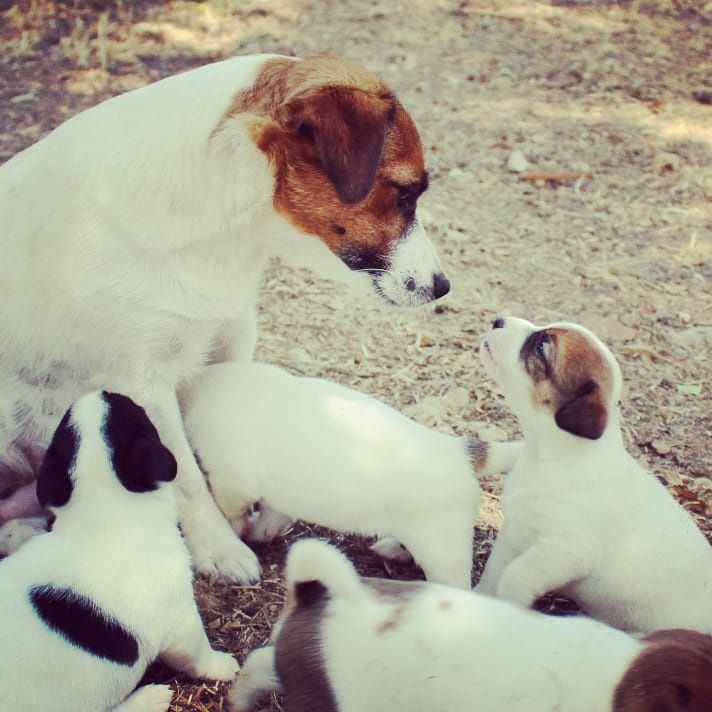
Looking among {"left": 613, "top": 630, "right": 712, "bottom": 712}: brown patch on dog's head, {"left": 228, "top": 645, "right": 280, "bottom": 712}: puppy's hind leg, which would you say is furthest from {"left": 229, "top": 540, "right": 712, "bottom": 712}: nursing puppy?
{"left": 228, "top": 645, "right": 280, "bottom": 712}: puppy's hind leg

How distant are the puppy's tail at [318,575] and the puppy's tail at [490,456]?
799mm

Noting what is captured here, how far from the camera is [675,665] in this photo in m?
2.61

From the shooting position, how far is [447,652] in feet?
8.57

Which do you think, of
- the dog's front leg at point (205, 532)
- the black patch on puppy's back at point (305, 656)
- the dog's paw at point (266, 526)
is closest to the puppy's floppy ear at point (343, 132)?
the dog's front leg at point (205, 532)

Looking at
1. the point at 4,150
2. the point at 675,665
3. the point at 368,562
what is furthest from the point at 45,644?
the point at 4,150

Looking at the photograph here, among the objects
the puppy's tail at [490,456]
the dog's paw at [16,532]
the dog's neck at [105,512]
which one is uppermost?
the dog's neck at [105,512]

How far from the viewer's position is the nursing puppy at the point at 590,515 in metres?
3.21

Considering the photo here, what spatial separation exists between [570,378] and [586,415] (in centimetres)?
18

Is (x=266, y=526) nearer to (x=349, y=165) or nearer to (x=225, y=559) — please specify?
(x=225, y=559)

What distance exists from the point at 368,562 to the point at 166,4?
19.0ft

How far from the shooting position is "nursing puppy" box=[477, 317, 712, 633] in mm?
3211

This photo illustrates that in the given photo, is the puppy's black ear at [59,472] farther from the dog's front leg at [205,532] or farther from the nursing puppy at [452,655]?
the nursing puppy at [452,655]

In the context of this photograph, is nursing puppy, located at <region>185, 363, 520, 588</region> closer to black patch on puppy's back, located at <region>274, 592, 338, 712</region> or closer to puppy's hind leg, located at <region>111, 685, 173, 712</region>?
black patch on puppy's back, located at <region>274, 592, 338, 712</region>

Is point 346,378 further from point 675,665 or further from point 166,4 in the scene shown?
point 166,4
